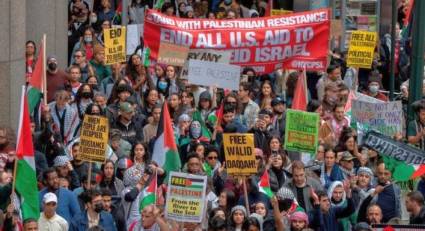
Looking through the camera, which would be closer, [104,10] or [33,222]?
[33,222]

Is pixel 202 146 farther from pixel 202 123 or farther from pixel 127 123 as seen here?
pixel 202 123

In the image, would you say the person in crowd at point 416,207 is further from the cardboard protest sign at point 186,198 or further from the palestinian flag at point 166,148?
the palestinian flag at point 166,148

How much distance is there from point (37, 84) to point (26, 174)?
13.5 feet

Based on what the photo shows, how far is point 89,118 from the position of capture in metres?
21.1

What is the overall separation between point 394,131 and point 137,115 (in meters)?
3.11

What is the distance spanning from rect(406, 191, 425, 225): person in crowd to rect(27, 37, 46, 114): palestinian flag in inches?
192

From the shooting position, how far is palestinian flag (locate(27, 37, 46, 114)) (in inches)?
913

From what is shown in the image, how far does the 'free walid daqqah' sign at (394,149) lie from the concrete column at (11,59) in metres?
4.82

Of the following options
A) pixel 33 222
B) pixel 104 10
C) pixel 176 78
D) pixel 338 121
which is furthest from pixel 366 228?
pixel 104 10

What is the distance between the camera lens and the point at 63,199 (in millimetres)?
20312

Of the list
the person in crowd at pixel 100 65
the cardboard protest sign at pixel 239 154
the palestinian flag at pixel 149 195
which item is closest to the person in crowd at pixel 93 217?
the palestinian flag at pixel 149 195

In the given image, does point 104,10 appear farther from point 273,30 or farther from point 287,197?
point 287,197

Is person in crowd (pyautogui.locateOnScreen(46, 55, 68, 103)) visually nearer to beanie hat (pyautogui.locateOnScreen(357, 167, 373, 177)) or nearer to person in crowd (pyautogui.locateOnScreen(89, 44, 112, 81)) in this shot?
person in crowd (pyautogui.locateOnScreen(89, 44, 112, 81))

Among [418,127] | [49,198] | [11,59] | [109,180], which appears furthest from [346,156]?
[11,59]
